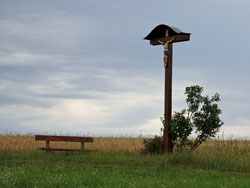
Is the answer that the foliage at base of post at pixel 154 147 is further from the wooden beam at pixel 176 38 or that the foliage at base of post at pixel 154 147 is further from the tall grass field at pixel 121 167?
the wooden beam at pixel 176 38

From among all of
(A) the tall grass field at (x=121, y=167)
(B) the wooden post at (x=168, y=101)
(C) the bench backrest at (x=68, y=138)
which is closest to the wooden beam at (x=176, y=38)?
(B) the wooden post at (x=168, y=101)

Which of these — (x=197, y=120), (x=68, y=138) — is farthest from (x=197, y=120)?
(x=68, y=138)

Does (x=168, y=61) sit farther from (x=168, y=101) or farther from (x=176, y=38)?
(x=168, y=101)

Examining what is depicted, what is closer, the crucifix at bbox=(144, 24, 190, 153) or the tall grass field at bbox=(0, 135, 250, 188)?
the tall grass field at bbox=(0, 135, 250, 188)

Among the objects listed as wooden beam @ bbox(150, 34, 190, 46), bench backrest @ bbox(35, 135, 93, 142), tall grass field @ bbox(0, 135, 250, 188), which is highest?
wooden beam @ bbox(150, 34, 190, 46)

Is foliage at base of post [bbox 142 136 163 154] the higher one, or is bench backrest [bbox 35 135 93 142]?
bench backrest [bbox 35 135 93 142]

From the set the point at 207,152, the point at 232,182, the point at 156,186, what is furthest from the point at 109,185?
the point at 207,152

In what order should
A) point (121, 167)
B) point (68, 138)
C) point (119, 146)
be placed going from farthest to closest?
point (119, 146)
point (68, 138)
point (121, 167)

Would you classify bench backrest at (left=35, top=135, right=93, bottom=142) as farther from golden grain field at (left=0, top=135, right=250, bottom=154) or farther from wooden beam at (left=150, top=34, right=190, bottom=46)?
wooden beam at (left=150, top=34, right=190, bottom=46)

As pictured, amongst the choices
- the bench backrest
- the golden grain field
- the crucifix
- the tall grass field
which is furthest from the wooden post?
the bench backrest

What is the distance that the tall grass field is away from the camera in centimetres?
1386

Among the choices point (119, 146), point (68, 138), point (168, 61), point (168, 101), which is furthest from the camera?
point (119, 146)

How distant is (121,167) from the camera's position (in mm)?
18969

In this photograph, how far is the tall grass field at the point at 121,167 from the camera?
13863 millimetres
